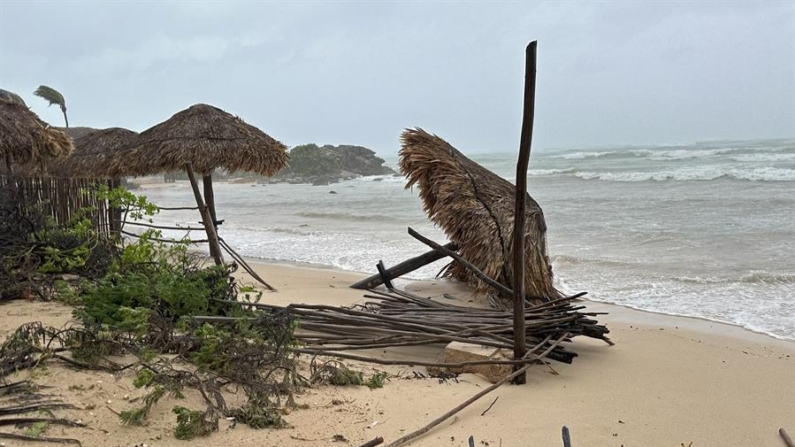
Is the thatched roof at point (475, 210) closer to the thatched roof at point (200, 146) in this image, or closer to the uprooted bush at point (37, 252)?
the thatched roof at point (200, 146)

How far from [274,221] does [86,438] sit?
15338 millimetres

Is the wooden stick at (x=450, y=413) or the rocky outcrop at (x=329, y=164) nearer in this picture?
the wooden stick at (x=450, y=413)

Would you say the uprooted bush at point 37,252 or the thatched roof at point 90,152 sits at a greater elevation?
the thatched roof at point 90,152

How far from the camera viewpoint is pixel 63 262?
230 inches

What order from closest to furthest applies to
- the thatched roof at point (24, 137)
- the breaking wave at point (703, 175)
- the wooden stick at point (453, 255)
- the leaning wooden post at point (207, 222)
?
the wooden stick at point (453, 255)
the thatched roof at point (24, 137)
the leaning wooden post at point (207, 222)
the breaking wave at point (703, 175)

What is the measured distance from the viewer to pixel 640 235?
11586 mm

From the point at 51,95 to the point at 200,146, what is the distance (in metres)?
34.0

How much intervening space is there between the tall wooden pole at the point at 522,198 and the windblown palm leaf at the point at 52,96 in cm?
3761

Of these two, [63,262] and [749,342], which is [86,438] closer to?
[63,262]

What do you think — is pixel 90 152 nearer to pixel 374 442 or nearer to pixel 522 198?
pixel 522 198

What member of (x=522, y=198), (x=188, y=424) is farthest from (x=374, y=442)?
(x=522, y=198)

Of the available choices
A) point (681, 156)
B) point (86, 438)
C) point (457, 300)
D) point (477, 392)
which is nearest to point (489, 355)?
point (477, 392)

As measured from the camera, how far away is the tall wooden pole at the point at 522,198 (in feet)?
10.6

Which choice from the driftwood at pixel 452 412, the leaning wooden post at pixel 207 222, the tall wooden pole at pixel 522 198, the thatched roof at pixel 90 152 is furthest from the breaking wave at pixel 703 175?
the driftwood at pixel 452 412
